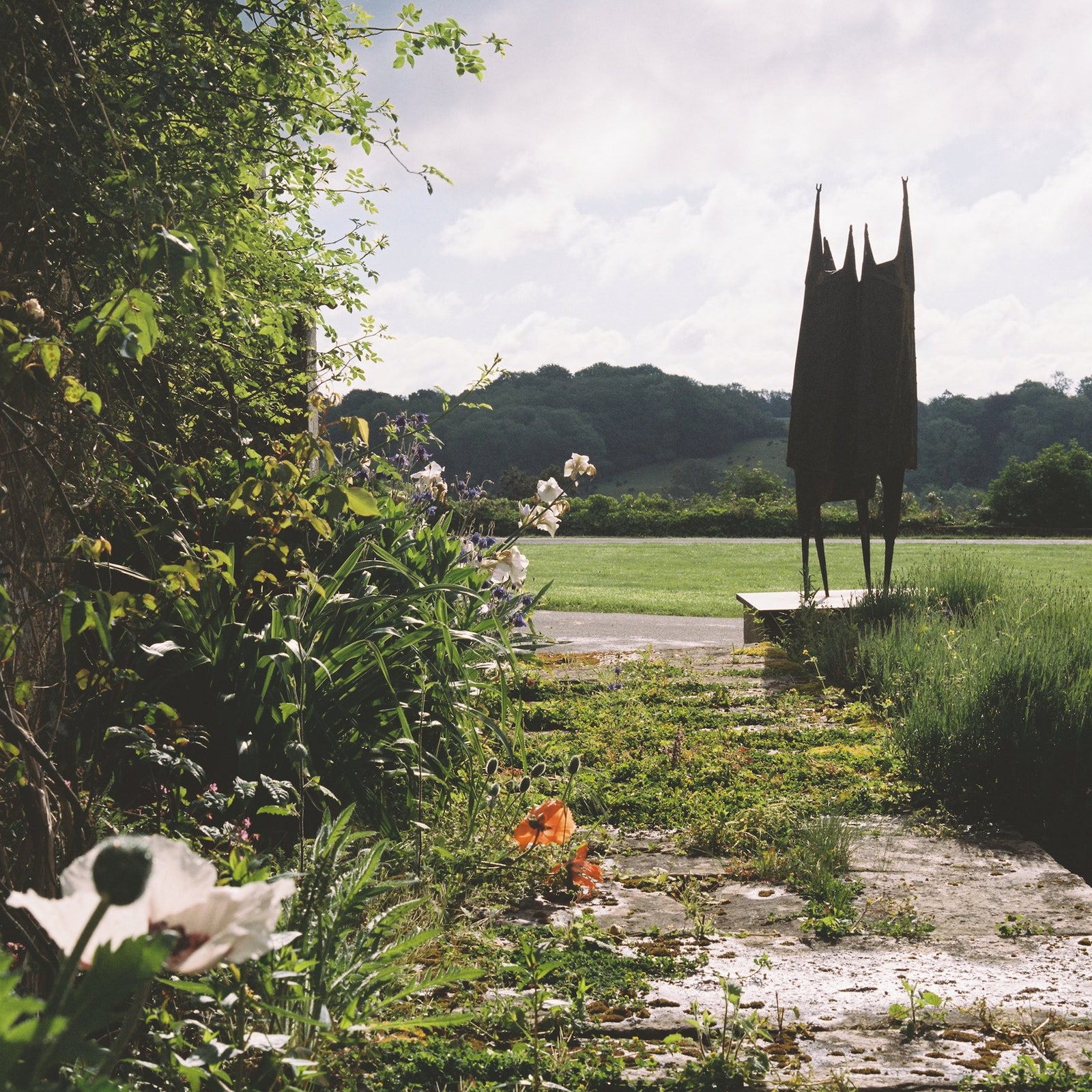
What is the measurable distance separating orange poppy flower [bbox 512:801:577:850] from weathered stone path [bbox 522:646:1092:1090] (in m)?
0.17

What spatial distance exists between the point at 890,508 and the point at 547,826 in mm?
5117

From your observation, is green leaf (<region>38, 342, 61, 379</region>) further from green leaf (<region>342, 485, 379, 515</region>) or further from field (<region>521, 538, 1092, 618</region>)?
field (<region>521, 538, 1092, 618</region>)

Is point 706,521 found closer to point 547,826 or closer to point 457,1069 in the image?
point 547,826

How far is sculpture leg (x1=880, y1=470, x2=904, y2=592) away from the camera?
21.6 ft

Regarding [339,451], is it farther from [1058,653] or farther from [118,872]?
[118,872]

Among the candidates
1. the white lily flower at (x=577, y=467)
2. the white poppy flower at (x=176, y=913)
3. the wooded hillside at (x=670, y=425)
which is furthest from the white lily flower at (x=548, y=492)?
the wooded hillside at (x=670, y=425)

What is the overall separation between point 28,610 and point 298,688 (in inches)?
36.6

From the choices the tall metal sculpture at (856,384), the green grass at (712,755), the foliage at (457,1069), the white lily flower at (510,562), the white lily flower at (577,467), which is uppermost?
the tall metal sculpture at (856,384)

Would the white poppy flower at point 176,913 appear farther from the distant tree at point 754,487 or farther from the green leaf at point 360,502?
the distant tree at point 754,487

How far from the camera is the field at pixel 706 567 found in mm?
11711

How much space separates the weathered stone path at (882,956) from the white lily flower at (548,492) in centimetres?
154

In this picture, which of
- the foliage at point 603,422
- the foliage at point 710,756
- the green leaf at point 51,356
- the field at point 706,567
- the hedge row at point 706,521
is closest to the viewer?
the green leaf at point 51,356

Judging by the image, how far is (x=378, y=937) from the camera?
180cm

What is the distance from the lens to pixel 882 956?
208cm
